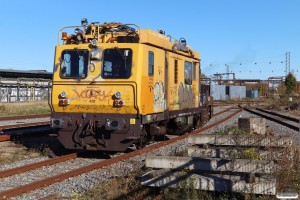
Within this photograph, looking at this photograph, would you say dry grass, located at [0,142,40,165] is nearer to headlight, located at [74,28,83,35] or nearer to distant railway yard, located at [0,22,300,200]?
distant railway yard, located at [0,22,300,200]

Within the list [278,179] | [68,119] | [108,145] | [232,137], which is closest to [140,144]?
[108,145]

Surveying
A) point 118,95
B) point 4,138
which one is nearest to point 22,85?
Answer: point 4,138

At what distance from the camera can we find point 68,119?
1122 centimetres

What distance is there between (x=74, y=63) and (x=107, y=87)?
131 cm

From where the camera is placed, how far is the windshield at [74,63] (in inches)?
450

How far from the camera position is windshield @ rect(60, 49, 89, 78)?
1144 centimetres

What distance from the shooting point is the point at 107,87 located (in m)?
11.0

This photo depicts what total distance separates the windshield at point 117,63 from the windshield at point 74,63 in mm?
584

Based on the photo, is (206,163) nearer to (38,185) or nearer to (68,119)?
(38,185)

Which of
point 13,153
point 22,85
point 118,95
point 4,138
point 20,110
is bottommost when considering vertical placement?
point 13,153

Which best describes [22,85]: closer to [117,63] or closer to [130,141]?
[117,63]

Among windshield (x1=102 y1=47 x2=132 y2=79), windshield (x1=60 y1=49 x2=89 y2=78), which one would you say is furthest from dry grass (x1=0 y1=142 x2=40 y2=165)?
windshield (x1=102 y1=47 x2=132 y2=79)

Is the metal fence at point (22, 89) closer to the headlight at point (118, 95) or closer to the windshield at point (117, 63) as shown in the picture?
the windshield at point (117, 63)

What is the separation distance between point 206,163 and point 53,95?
5.85m
